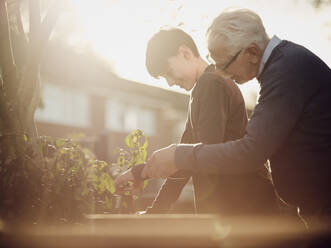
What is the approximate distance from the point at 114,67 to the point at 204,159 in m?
37.1

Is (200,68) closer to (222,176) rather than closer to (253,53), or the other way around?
(222,176)

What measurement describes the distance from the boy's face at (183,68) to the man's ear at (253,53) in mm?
999

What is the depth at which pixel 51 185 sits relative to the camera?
5.88 feet

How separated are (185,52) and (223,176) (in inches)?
37.1

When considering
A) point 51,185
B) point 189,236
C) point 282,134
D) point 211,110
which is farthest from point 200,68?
point 189,236

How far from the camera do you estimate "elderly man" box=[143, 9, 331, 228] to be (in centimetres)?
179

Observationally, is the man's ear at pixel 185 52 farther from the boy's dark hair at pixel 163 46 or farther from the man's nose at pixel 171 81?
the man's nose at pixel 171 81

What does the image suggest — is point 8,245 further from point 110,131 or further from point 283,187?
point 110,131

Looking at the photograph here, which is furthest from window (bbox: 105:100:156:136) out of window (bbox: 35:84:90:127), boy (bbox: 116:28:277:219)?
boy (bbox: 116:28:277:219)

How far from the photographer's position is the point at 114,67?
3838 centimetres

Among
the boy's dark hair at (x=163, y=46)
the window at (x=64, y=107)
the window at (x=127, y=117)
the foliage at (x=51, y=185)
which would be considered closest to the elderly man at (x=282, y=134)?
the foliage at (x=51, y=185)

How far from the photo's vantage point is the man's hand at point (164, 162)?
1913mm

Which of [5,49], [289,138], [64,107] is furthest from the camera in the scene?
[64,107]

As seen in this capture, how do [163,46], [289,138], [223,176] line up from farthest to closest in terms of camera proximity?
[163,46], [223,176], [289,138]
